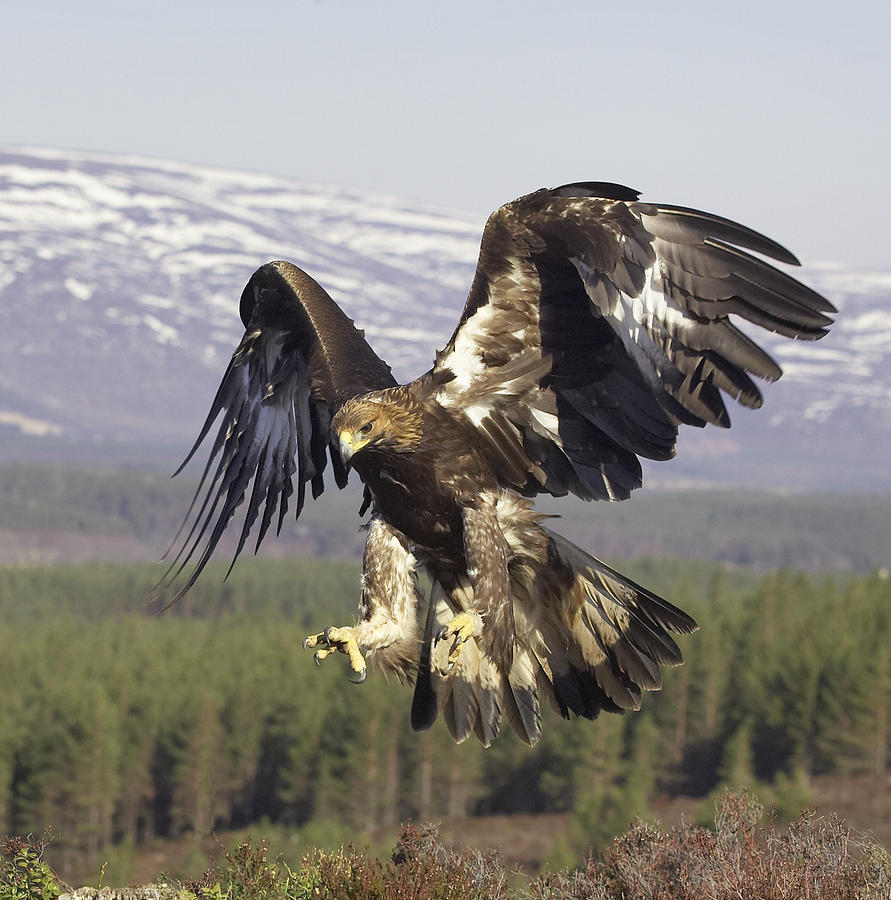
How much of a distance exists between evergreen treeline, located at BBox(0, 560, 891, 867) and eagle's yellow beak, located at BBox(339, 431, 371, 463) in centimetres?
4279

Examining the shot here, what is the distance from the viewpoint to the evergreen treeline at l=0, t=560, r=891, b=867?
54031mm

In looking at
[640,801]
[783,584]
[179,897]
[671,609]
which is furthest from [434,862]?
[783,584]

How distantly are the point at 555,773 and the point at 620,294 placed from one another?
2061 inches

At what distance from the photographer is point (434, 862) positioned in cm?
811

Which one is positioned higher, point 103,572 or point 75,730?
point 75,730

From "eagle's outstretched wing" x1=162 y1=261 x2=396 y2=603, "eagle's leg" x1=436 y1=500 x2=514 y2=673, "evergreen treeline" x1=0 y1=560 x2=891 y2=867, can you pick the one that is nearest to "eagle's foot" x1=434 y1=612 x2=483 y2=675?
"eagle's leg" x1=436 y1=500 x2=514 y2=673

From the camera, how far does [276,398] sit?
10.8 m

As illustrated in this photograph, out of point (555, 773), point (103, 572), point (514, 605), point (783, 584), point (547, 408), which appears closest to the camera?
point (547, 408)

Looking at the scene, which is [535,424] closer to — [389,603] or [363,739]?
[389,603]

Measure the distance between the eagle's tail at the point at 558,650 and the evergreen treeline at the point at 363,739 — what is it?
135 feet

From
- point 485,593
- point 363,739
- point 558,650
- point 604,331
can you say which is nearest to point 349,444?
point 485,593

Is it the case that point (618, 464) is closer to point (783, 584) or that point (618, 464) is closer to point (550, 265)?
point (550, 265)

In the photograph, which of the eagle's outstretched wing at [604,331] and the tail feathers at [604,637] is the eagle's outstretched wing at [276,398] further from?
the tail feathers at [604,637]

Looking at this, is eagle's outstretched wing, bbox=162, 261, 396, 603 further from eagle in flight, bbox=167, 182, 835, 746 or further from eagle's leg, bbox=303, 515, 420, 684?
eagle's leg, bbox=303, 515, 420, 684
